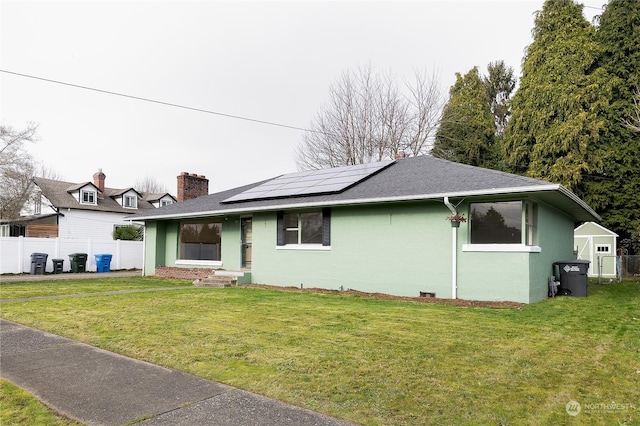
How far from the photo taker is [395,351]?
5152 mm

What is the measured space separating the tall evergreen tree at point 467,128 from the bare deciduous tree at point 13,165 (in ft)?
91.4

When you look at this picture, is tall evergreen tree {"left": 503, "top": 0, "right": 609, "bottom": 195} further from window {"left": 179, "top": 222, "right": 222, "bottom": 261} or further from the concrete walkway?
the concrete walkway

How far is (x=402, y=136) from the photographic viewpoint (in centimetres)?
2677

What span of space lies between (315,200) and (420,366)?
324 inches

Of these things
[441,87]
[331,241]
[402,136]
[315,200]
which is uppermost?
[441,87]

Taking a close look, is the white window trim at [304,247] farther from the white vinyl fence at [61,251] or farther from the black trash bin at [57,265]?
the white vinyl fence at [61,251]

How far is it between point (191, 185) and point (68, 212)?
12776 mm

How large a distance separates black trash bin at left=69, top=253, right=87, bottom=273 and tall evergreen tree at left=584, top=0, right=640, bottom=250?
26931mm

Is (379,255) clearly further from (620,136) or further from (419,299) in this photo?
(620,136)

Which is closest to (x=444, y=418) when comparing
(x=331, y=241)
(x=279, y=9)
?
(x=331, y=241)

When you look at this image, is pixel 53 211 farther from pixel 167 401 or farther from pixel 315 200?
pixel 167 401

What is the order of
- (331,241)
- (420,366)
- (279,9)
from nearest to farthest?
(420,366) < (331,241) < (279,9)

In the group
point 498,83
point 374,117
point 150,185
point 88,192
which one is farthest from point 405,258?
point 150,185

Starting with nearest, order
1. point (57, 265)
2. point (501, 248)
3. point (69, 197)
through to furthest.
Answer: point (501, 248) → point (57, 265) → point (69, 197)
